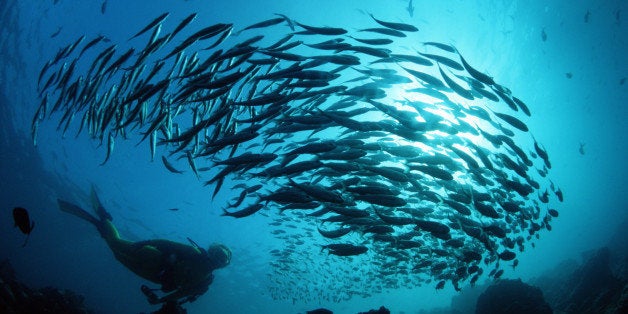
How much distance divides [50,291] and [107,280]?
3823 cm

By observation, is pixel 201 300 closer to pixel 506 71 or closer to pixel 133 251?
pixel 133 251

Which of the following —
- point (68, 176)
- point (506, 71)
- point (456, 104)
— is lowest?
point (456, 104)

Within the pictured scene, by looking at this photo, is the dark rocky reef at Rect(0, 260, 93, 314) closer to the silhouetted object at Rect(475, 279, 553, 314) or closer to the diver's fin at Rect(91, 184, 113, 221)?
the diver's fin at Rect(91, 184, 113, 221)

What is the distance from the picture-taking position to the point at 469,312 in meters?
23.3

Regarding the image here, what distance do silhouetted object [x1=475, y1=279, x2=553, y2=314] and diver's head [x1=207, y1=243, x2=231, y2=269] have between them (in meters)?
11.8

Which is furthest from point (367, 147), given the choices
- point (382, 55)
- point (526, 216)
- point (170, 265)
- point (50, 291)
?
point (50, 291)

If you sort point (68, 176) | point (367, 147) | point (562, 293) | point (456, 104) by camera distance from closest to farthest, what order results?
1. point (367, 147)
2. point (456, 104)
3. point (562, 293)
4. point (68, 176)

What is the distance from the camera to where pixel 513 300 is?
12.3m

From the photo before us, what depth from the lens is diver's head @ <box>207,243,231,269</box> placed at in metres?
7.92

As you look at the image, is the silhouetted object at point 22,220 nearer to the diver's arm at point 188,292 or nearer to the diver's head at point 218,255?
the diver's arm at point 188,292

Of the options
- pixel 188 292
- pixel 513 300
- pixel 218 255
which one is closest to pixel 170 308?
pixel 188 292

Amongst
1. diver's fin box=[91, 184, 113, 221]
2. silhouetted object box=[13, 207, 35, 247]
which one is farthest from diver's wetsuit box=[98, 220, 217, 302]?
silhouetted object box=[13, 207, 35, 247]

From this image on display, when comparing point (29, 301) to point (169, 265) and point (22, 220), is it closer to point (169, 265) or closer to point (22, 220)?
point (169, 265)

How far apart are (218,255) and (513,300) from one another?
41.1 ft
